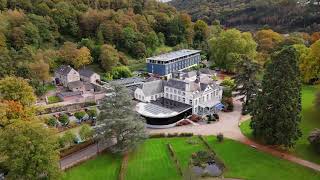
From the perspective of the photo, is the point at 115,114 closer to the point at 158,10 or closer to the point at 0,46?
the point at 0,46

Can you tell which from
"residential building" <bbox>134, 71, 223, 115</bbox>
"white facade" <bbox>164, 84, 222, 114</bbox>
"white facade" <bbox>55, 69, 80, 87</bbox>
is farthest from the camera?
"white facade" <bbox>55, 69, 80, 87</bbox>

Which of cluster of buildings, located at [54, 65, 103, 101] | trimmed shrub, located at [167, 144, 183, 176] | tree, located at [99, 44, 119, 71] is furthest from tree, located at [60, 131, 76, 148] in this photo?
tree, located at [99, 44, 119, 71]

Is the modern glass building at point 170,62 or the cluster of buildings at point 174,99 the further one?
the modern glass building at point 170,62

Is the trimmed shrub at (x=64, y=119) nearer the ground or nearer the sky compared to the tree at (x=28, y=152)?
nearer the ground

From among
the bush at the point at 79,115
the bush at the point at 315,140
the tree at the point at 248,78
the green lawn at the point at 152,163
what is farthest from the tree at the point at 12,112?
the bush at the point at 315,140

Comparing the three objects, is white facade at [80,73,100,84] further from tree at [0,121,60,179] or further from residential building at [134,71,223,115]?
tree at [0,121,60,179]

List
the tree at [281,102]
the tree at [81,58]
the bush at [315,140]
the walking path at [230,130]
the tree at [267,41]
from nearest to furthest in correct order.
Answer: the tree at [281,102]
the bush at [315,140]
the walking path at [230,130]
the tree at [81,58]
the tree at [267,41]

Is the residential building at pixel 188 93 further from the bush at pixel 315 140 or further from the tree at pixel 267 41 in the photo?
the tree at pixel 267 41

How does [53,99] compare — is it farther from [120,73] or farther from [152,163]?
[152,163]
